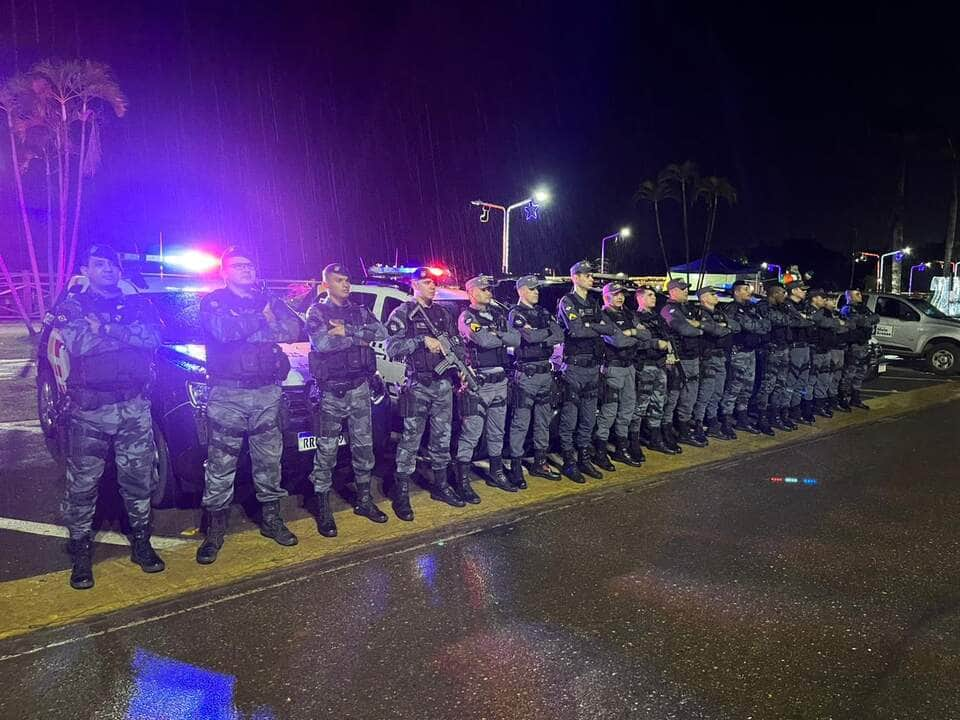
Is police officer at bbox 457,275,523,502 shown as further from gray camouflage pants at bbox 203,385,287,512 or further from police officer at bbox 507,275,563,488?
gray camouflage pants at bbox 203,385,287,512

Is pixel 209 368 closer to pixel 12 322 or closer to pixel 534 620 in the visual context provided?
pixel 534 620

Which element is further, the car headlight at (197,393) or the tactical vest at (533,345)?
the tactical vest at (533,345)

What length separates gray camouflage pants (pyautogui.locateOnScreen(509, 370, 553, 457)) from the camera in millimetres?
5961

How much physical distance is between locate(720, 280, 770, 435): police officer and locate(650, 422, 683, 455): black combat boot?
875 millimetres

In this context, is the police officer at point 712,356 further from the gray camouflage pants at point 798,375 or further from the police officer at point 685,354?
the gray camouflage pants at point 798,375

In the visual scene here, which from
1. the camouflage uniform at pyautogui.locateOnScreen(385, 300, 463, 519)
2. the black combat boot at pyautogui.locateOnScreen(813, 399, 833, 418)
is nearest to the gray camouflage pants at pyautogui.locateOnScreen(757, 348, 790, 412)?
the black combat boot at pyautogui.locateOnScreen(813, 399, 833, 418)

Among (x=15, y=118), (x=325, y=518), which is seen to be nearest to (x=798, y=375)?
(x=325, y=518)

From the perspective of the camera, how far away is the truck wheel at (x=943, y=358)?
48.4ft

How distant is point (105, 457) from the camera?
13.4 feet

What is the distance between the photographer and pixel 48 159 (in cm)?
2312

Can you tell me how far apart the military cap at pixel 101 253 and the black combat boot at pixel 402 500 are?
2392mm

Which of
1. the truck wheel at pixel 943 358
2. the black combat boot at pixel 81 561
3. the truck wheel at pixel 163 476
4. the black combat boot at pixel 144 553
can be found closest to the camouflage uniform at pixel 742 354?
the truck wheel at pixel 163 476

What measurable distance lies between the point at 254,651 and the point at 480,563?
149 centimetres

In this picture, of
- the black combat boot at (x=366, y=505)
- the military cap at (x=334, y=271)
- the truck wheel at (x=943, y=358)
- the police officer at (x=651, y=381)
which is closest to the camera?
the military cap at (x=334, y=271)
